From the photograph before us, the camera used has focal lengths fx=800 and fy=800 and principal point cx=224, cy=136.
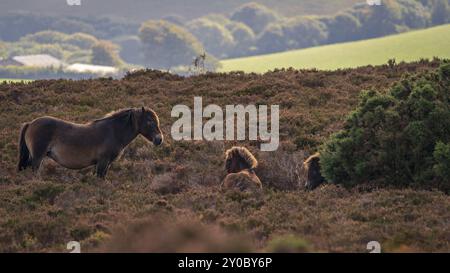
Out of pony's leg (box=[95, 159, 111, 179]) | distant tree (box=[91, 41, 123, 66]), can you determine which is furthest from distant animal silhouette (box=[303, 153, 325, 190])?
distant tree (box=[91, 41, 123, 66])

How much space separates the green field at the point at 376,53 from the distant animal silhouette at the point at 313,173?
2091 inches

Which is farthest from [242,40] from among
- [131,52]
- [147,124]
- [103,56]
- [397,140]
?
[397,140]

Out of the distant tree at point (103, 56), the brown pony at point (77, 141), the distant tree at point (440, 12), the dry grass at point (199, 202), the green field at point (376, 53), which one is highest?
the distant tree at point (440, 12)

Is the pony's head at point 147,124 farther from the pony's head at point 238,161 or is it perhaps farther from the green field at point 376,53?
the green field at point 376,53

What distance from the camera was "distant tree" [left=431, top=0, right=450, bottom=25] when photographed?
148 meters

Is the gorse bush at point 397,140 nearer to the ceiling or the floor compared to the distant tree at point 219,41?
nearer to the floor

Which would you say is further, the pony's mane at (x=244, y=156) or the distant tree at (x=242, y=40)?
the distant tree at (x=242, y=40)

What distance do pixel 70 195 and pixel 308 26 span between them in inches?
6191

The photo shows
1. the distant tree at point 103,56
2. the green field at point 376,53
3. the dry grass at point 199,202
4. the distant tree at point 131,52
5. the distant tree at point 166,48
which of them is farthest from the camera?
the distant tree at point 131,52

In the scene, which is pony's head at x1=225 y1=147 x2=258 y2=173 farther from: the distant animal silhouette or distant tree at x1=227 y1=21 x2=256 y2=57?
distant tree at x1=227 y1=21 x2=256 y2=57

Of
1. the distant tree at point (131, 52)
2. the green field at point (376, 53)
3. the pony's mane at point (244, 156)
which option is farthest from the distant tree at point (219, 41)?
the pony's mane at point (244, 156)

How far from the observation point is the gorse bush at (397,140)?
1443cm

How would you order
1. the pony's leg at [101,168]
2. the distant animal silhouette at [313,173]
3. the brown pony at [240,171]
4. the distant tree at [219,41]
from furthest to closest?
the distant tree at [219,41] < the distant animal silhouette at [313,173] < the pony's leg at [101,168] < the brown pony at [240,171]
